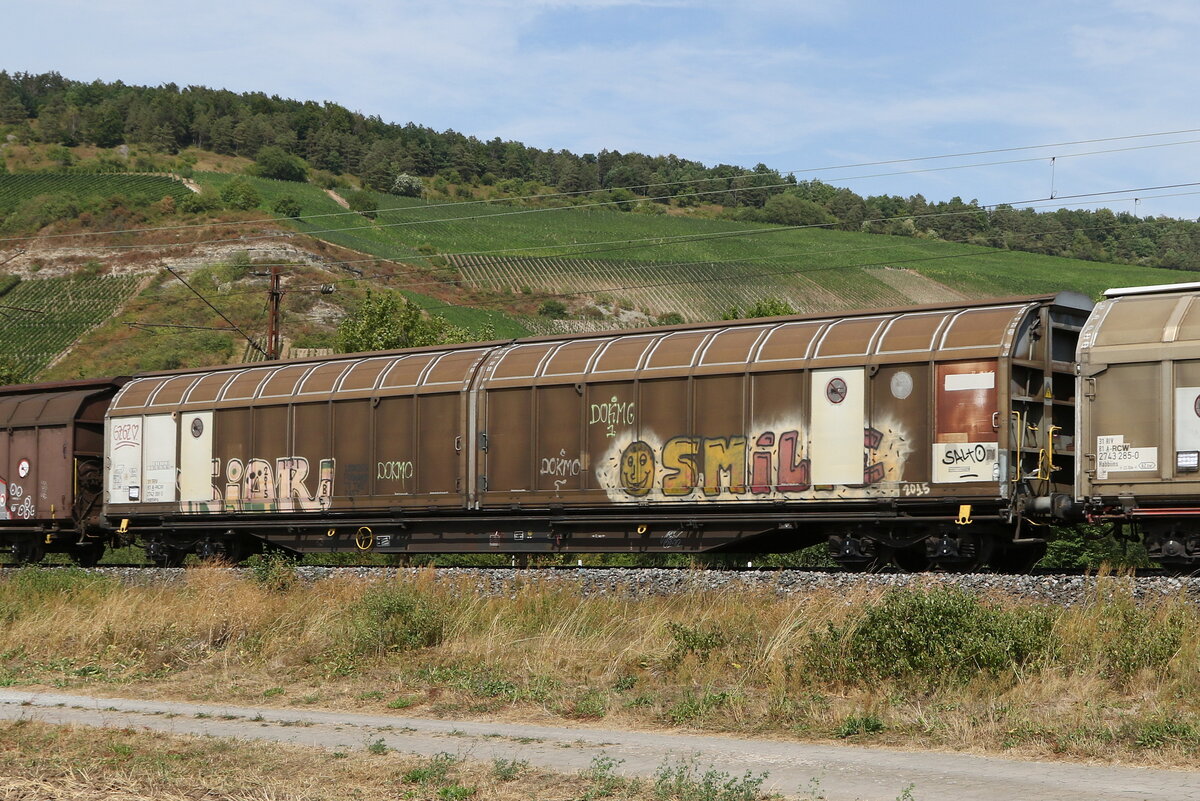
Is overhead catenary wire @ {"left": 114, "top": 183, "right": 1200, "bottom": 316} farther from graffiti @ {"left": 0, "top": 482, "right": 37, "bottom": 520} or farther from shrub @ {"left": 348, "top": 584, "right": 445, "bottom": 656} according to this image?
shrub @ {"left": 348, "top": 584, "right": 445, "bottom": 656}

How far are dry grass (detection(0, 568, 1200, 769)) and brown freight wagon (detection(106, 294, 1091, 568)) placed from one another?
246 centimetres

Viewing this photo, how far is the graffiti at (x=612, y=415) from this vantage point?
1905cm

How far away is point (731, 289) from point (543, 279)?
1328cm

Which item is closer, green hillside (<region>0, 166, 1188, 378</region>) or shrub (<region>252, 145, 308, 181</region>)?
green hillside (<region>0, 166, 1188, 378</region>)

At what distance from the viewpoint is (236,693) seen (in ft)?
42.9

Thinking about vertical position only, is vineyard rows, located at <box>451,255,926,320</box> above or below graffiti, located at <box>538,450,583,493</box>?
above

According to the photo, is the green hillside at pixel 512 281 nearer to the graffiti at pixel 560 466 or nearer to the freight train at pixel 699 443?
the freight train at pixel 699 443

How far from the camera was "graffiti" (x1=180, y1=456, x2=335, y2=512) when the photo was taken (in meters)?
22.2

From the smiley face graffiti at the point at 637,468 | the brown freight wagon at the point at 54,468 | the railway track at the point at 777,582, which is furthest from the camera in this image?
the brown freight wagon at the point at 54,468

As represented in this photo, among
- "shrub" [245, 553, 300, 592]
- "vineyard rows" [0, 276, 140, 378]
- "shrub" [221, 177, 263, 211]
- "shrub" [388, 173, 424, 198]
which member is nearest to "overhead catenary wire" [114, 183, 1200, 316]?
"vineyard rows" [0, 276, 140, 378]

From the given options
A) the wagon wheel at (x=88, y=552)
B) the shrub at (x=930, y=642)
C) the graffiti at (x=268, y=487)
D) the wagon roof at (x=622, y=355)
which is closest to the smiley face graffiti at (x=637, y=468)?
the wagon roof at (x=622, y=355)

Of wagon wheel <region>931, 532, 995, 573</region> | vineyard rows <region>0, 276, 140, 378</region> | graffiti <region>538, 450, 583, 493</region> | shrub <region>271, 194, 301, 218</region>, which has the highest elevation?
shrub <region>271, 194, 301, 218</region>

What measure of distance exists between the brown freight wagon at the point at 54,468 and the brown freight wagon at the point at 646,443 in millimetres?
1006

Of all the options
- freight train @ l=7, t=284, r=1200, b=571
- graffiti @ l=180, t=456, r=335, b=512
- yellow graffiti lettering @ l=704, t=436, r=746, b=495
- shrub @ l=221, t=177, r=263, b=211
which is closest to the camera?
freight train @ l=7, t=284, r=1200, b=571
